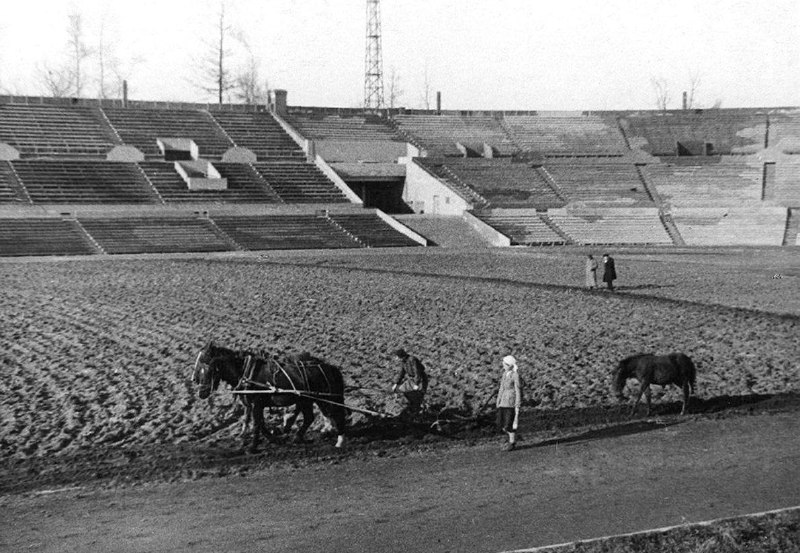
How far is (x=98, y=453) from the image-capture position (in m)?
11.4

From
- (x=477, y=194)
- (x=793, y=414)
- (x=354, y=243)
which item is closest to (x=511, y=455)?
(x=793, y=414)

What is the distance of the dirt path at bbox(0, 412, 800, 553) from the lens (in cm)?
877

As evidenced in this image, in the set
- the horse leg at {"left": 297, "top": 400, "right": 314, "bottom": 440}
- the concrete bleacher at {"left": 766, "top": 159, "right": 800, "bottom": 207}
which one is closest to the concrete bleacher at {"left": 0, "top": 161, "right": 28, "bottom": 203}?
the horse leg at {"left": 297, "top": 400, "right": 314, "bottom": 440}

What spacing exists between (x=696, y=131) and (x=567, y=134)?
952 centimetres

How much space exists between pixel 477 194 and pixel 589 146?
14.6 meters

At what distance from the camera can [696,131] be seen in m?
69.8

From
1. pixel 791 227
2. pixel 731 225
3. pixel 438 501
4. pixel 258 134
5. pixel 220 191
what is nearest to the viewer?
pixel 438 501

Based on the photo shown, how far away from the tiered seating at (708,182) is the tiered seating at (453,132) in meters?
10.6

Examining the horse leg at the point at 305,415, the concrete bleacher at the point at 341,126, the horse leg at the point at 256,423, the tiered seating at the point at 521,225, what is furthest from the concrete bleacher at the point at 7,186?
the horse leg at the point at 256,423

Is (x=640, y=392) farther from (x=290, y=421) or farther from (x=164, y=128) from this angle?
(x=164, y=128)

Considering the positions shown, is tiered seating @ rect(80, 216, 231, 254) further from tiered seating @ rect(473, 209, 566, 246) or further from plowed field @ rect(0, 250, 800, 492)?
tiered seating @ rect(473, 209, 566, 246)

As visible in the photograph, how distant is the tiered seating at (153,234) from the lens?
145 feet

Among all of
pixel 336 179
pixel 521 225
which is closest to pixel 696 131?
pixel 521 225

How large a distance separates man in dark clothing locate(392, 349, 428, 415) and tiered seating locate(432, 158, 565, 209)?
4307 centimetres
